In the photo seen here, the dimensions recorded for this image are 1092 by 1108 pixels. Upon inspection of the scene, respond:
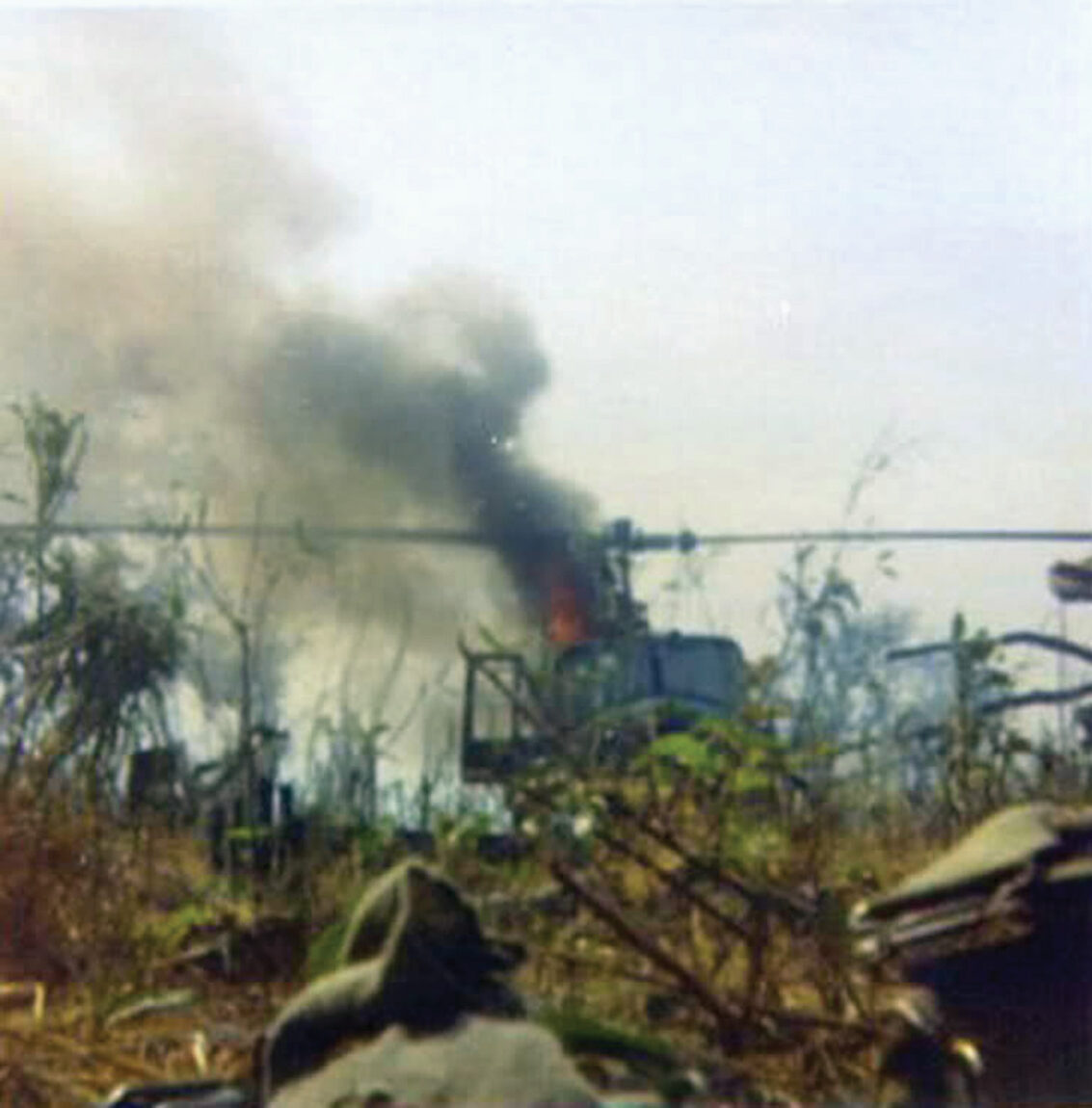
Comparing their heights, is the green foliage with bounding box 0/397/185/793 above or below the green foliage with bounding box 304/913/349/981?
above

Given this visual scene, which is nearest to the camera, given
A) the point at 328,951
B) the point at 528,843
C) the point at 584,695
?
the point at 328,951

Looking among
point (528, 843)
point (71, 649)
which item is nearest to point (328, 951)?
point (528, 843)

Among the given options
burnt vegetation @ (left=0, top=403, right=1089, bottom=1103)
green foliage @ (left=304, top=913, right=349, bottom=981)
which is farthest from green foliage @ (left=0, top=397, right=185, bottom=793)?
green foliage @ (left=304, top=913, right=349, bottom=981)

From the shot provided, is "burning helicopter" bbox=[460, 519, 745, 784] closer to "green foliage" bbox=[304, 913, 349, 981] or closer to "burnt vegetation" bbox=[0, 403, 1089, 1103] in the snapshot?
"burnt vegetation" bbox=[0, 403, 1089, 1103]

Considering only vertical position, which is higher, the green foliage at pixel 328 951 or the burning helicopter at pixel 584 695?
the burning helicopter at pixel 584 695

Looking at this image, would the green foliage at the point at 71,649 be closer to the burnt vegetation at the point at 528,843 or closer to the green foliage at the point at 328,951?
the burnt vegetation at the point at 528,843

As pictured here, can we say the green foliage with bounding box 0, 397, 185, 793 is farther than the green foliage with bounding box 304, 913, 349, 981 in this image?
Yes

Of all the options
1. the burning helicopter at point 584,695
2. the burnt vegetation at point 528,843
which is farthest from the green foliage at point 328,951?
the burning helicopter at point 584,695

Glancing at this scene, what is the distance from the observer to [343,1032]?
121 inches

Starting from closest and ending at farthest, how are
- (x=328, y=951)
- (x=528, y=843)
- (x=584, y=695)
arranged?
(x=328, y=951) < (x=528, y=843) < (x=584, y=695)

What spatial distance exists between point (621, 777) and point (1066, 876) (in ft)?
5.63

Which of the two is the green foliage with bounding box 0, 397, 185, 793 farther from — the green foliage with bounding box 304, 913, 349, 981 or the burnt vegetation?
the green foliage with bounding box 304, 913, 349, 981

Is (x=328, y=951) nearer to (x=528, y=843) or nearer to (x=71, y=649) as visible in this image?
(x=528, y=843)

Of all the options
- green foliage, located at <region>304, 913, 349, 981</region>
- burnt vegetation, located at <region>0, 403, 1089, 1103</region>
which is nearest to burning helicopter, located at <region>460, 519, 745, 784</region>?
burnt vegetation, located at <region>0, 403, 1089, 1103</region>
